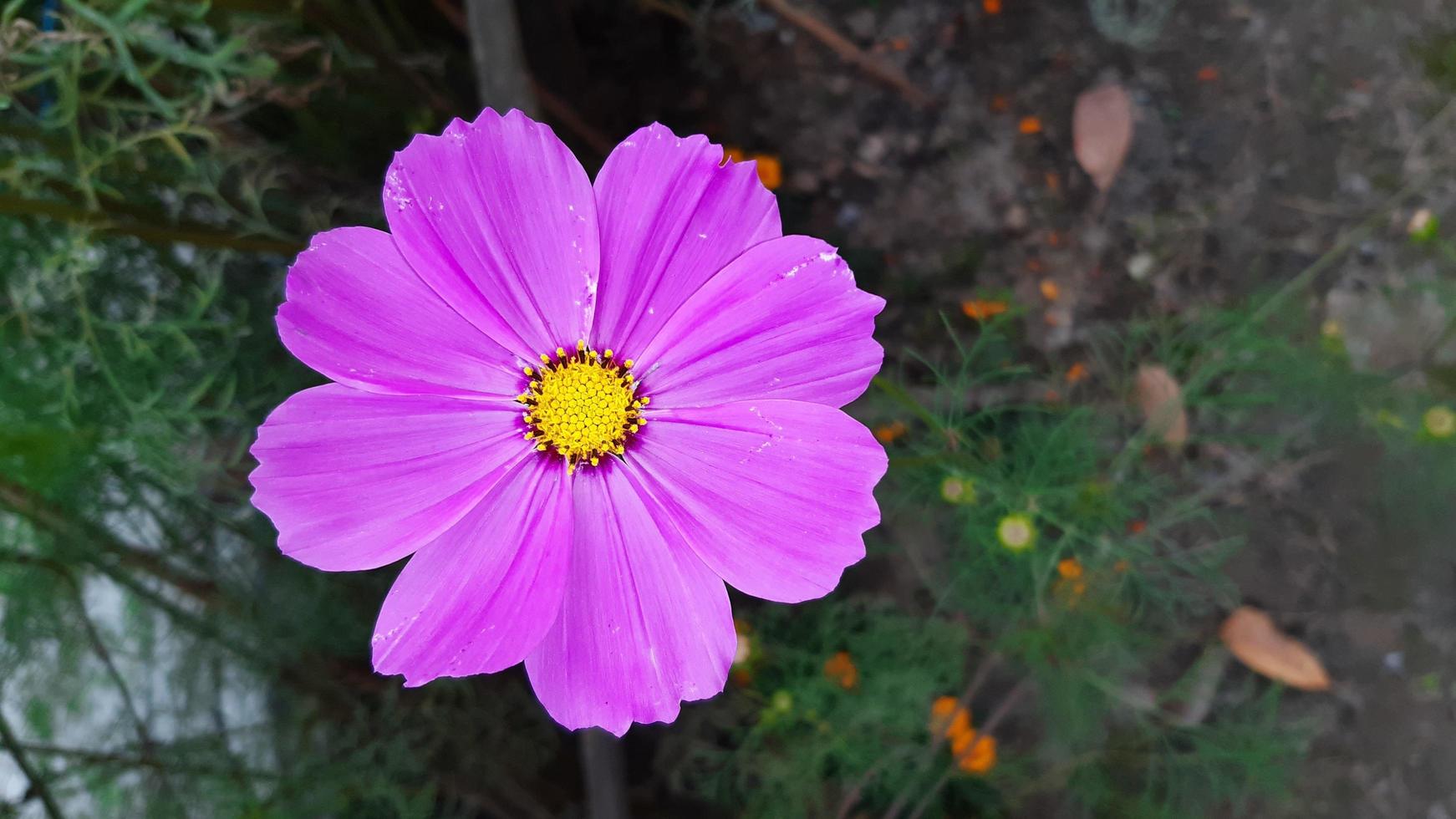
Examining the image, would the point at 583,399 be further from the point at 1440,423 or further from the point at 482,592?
the point at 1440,423

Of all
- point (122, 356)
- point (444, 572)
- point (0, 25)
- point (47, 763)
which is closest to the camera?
point (444, 572)

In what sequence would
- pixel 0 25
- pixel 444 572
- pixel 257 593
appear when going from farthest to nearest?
pixel 257 593 → pixel 0 25 → pixel 444 572

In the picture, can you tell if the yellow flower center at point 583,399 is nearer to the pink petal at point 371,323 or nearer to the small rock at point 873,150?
the pink petal at point 371,323

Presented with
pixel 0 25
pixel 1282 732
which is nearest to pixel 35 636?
pixel 0 25

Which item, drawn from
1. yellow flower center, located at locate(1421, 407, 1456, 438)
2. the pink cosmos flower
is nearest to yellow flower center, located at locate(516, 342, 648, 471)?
the pink cosmos flower

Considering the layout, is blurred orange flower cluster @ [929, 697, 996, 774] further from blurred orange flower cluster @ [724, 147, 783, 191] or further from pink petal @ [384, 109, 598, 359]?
pink petal @ [384, 109, 598, 359]

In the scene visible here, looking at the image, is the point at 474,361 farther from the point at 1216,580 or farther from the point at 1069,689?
the point at 1216,580
